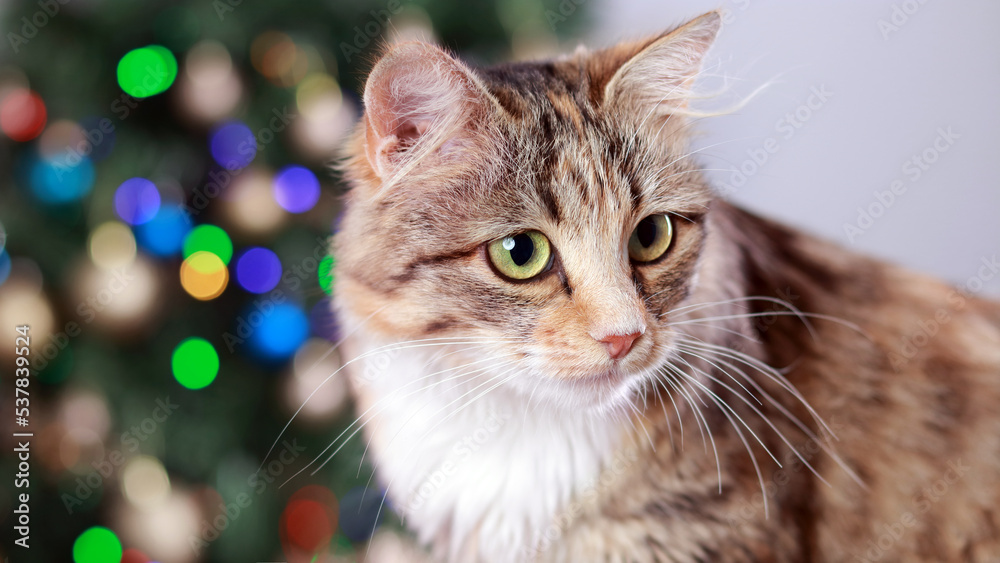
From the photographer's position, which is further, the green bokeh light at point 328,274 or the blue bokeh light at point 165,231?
the blue bokeh light at point 165,231

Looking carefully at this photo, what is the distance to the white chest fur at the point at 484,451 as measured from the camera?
29.5 inches

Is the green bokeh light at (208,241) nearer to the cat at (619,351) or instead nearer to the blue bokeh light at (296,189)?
the blue bokeh light at (296,189)

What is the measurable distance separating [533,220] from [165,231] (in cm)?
85

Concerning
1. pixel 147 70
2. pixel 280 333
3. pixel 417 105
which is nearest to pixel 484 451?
pixel 417 105

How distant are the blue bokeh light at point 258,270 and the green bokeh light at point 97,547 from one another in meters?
0.65

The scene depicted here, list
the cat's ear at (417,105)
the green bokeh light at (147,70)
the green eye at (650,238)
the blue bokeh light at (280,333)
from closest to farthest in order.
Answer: the cat's ear at (417,105) < the green eye at (650,238) < the green bokeh light at (147,70) < the blue bokeh light at (280,333)

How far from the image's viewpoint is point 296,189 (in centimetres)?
122

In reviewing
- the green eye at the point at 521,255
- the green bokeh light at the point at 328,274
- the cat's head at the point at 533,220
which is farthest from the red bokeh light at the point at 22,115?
the green eye at the point at 521,255

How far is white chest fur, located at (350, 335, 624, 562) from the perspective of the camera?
749mm

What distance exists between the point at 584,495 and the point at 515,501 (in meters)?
0.09

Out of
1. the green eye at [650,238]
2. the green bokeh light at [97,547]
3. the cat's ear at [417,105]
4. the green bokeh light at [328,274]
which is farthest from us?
the green bokeh light at [97,547]

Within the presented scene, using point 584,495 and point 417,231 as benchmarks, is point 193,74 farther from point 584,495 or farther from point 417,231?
point 584,495

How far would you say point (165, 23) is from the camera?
1137mm

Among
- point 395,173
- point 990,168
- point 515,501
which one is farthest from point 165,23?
→ point 990,168
